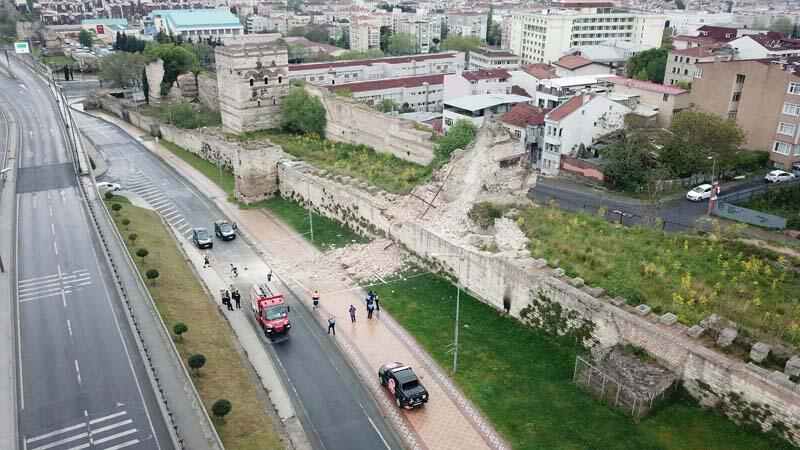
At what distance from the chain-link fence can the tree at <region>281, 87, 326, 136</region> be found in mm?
40901

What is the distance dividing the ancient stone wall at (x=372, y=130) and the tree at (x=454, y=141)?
0.99m

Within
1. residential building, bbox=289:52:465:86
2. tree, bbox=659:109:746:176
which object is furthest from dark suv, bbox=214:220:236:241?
residential building, bbox=289:52:465:86

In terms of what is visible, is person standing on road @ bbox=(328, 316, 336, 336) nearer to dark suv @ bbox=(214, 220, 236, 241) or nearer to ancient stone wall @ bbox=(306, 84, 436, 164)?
dark suv @ bbox=(214, 220, 236, 241)

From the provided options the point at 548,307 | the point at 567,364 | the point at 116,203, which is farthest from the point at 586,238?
the point at 116,203

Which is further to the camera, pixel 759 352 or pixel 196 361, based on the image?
pixel 196 361

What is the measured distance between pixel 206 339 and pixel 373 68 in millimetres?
75450

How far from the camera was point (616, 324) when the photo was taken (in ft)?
76.5

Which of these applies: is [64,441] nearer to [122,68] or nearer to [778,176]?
[778,176]

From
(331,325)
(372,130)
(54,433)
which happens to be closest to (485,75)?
(372,130)

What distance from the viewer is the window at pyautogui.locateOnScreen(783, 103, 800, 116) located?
2071 inches

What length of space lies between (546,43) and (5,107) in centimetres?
9483

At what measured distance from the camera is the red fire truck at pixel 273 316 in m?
27.8

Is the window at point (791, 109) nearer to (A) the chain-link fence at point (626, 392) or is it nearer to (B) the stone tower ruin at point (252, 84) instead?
(A) the chain-link fence at point (626, 392)

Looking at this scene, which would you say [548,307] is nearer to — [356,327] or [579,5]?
[356,327]
